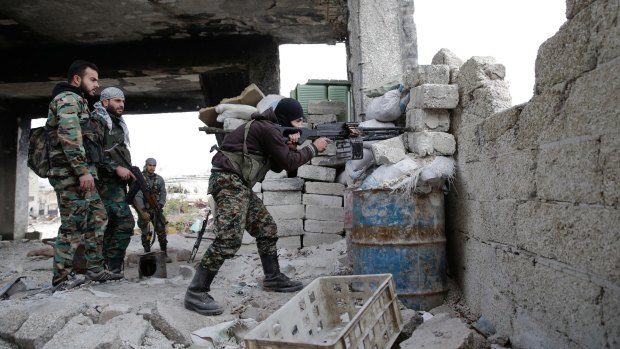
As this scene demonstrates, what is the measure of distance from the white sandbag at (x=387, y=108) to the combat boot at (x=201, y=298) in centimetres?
199

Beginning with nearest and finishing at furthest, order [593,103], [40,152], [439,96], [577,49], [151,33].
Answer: [593,103] → [577,49] → [439,96] → [40,152] → [151,33]

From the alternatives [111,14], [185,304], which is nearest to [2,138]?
[111,14]

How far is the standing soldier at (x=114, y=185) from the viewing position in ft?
13.9

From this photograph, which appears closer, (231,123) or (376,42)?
(376,42)

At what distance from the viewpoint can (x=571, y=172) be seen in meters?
1.91

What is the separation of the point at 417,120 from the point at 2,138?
→ 399 inches

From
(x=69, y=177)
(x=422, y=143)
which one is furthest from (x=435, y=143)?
(x=69, y=177)

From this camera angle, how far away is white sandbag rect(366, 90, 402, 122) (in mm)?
4000

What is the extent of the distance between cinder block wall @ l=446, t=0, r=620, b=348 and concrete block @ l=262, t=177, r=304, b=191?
3.12 m

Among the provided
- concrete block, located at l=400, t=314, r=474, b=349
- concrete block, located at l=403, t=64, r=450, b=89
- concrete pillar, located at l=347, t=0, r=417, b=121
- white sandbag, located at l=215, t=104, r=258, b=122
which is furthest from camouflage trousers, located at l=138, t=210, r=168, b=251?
concrete block, located at l=400, t=314, r=474, b=349

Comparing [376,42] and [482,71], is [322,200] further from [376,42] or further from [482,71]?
[482,71]

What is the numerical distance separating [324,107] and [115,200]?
2.97 metres

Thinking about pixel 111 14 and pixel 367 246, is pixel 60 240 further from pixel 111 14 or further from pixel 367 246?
pixel 111 14

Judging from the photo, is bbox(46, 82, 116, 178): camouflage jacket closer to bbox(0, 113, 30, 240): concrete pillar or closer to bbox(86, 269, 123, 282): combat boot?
bbox(86, 269, 123, 282): combat boot
